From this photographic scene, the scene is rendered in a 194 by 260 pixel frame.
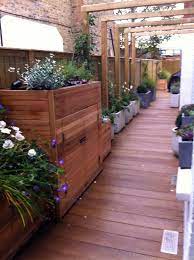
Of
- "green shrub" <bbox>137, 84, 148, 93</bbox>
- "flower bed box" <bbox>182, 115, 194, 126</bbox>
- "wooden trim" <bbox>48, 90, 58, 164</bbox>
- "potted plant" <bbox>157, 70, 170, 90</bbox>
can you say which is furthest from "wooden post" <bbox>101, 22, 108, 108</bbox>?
"potted plant" <bbox>157, 70, 170, 90</bbox>

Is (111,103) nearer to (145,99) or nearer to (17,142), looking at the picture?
(145,99)

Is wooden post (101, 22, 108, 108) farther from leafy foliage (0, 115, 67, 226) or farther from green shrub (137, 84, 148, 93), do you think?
green shrub (137, 84, 148, 93)

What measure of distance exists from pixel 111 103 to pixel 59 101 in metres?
3.85

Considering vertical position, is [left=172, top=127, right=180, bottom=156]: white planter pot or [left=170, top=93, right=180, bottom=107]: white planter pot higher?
[left=170, top=93, right=180, bottom=107]: white planter pot

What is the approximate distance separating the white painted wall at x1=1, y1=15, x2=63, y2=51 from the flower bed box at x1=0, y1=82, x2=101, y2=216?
10.8 feet

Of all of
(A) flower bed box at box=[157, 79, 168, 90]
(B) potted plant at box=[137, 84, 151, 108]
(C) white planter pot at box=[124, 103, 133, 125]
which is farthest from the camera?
(A) flower bed box at box=[157, 79, 168, 90]

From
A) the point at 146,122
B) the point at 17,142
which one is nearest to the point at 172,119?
the point at 146,122

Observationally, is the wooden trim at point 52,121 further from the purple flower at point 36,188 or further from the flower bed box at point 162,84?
the flower bed box at point 162,84

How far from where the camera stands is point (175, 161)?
14.4 feet

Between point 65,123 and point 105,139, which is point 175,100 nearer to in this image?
point 105,139

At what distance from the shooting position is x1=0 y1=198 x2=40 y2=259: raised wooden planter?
2.10m

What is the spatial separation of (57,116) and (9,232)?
1.08 metres

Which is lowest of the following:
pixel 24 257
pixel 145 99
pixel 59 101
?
pixel 24 257

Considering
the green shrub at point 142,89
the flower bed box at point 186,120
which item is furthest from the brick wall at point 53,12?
the flower bed box at point 186,120
